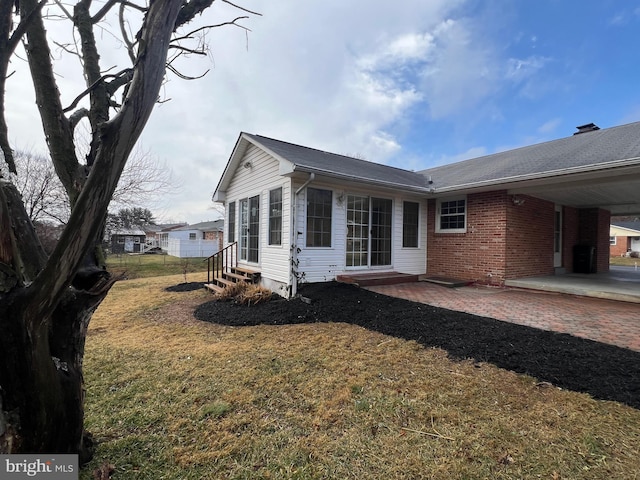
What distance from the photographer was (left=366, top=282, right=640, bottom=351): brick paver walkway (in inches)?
178

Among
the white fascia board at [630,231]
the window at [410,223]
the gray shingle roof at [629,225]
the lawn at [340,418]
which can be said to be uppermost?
the gray shingle roof at [629,225]

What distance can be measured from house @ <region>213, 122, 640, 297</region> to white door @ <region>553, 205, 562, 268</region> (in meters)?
0.07

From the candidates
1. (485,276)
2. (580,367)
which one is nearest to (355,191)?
(485,276)

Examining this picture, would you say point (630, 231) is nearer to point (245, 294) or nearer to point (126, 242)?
point (245, 294)

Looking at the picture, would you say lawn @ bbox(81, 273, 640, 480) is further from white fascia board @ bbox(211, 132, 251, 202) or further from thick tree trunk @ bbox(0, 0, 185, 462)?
white fascia board @ bbox(211, 132, 251, 202)

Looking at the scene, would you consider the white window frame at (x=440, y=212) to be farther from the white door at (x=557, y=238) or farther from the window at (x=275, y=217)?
the window at (x=275, y=217)

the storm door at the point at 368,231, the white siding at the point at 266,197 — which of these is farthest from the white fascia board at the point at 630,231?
the white siding at the point at 266,197

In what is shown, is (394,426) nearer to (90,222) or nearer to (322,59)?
(90,222)

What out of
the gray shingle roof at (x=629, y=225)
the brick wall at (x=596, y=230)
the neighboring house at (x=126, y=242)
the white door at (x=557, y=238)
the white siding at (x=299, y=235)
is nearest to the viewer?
the white siding at (x=299, y=235)

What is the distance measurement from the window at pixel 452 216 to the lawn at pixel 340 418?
591cm

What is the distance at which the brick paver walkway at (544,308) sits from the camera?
14.8 ft

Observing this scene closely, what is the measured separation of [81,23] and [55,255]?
1.83 m

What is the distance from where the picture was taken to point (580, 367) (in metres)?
3.38

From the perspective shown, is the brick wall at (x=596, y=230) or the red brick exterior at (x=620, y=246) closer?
the brick wall at (x=596, y=230)
